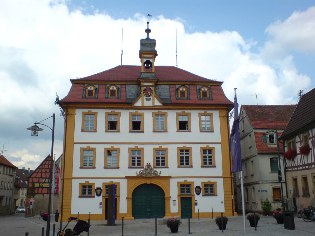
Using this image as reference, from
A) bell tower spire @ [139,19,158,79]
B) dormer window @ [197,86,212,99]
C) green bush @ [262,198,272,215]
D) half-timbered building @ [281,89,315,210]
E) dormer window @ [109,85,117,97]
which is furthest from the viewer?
bell tower spire @ [139,19,158,79]

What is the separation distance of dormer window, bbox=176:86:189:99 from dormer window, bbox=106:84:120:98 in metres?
6.10

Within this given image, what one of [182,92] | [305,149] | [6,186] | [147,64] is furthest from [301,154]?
[6,186]

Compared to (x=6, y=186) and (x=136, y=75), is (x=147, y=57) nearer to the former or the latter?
(x=136, y=75)

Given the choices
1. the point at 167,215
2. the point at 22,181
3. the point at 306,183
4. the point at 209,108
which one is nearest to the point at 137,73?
the point at 209,108

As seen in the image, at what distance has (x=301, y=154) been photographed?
107 ft

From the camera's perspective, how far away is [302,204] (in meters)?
33.0

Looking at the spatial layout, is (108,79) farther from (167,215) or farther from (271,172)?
(271,172)

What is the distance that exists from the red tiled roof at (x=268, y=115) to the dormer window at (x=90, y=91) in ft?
57.4

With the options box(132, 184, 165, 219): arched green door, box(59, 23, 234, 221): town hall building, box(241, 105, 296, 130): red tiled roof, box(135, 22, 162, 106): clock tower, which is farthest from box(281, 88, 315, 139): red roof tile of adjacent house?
box(132, 184, 165, 219): arched green door

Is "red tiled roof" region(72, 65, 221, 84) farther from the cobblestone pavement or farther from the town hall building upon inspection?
the cobblestone pavement

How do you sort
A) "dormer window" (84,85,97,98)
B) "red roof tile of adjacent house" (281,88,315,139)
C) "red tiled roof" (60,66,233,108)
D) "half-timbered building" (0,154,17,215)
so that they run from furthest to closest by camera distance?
"half-timbered building" (0,154,17,215) → "dormer window" (84,85,97,98) → "red tiled roof" (60,66,233,108) → "red roof tile of adjacent house" (281,88,315,139)

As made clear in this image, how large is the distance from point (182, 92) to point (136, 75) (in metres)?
5.65

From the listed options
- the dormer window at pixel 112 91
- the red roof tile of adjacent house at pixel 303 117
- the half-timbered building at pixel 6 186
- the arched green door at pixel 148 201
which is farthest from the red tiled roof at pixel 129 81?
the half-timbered building at pixel 6 186

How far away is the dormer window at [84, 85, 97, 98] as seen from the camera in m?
39.8
